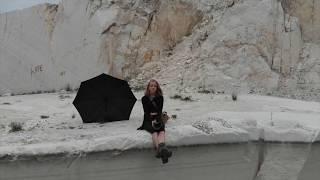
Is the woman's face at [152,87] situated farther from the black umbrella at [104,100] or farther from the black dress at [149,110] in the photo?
the black umbrella at [104,100]

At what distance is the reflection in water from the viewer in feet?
25.3

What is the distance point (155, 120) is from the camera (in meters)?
8.52

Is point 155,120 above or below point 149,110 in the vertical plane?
below

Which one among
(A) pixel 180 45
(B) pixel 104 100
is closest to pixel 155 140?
(B) pixel 104 100

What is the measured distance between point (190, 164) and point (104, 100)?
2.20m

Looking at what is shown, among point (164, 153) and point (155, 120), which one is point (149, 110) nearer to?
point (155, 120)

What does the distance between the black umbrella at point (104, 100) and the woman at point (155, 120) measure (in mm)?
1288

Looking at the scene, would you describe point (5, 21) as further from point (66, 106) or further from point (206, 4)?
point (66, 106)

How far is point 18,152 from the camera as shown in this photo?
7566 millimetres

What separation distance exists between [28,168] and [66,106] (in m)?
5.14

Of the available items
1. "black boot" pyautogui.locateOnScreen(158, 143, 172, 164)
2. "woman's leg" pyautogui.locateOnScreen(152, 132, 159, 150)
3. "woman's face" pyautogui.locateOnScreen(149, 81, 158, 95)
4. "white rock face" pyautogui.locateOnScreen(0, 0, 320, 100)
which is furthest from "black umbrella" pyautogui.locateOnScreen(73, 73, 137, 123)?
"white rock face" pyautogui.locateOnScreen(0, 0, 320, 100)

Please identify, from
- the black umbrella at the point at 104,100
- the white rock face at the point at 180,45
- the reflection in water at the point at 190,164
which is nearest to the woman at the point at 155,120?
the reflection in water at the point at 190,164

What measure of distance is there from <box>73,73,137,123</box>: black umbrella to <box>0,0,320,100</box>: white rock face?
18.3ft

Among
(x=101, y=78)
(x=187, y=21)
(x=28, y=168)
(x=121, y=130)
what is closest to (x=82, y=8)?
(x=187, y=21)
